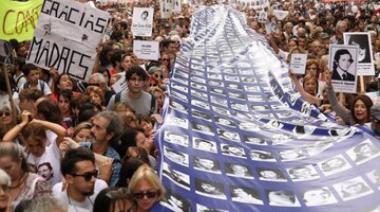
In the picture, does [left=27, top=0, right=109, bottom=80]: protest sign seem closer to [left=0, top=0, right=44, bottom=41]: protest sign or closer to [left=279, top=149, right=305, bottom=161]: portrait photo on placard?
[left=0, top=0, right=44, bottom=41]: protest sign

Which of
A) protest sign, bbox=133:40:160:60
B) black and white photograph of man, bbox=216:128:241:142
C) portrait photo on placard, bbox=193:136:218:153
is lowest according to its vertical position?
protest sign, bbox=133:40:160:60

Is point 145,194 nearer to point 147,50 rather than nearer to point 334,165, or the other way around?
point 334,165

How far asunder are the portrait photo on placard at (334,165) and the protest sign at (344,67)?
2.70 meters

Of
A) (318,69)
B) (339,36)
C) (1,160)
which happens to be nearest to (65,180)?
(1,160)

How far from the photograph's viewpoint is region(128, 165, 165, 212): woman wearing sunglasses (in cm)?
429

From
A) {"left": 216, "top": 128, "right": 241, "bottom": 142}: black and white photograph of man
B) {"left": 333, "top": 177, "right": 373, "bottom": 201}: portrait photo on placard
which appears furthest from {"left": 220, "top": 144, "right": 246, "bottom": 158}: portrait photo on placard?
{"left": 333, "top": 177, "right": 373, "bottom": 201}: portrait photo on placard

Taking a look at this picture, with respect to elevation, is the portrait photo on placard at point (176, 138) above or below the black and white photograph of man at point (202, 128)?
above

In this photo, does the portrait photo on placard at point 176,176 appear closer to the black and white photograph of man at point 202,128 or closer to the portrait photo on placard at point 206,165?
the portrait photo on placard at point 206,165

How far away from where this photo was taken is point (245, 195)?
513 centimetres

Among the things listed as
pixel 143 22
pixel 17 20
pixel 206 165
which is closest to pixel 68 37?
pixel 17 20

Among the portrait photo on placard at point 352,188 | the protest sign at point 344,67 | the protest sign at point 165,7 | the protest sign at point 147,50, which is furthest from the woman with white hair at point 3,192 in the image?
the protest sign at point 165,7

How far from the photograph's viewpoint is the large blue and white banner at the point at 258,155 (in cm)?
502

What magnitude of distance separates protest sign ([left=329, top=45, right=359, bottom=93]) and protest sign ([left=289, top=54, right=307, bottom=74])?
8.31ft

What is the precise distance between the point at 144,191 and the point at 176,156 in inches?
56.4
